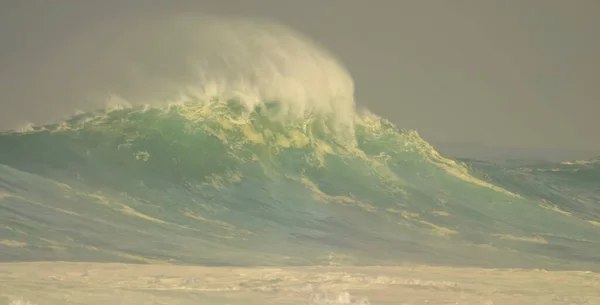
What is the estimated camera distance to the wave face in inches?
122

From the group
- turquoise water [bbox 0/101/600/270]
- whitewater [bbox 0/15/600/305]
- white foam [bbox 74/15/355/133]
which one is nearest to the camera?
whitewater [bbox 0/15/600/305]

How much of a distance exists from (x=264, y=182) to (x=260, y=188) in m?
0.05

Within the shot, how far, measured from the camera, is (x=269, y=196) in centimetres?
343

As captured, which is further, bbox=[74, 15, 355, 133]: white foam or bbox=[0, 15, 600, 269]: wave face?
bbox=[74, 15, 355, 133]: white foam

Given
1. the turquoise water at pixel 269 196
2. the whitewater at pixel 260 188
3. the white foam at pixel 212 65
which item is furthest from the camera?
the white foam at pixel 212 65

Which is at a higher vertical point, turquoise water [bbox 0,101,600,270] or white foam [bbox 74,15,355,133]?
white foam [bbox 74,15,355,133]

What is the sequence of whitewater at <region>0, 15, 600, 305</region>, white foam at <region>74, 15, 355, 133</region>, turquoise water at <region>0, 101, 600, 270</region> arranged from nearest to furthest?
whitewater at <region>0, 15, 600, 305</region> → turquoise water at <region>0, 101, 600, 270</region> → white foam at <region>74, 15, 355, 133</region>

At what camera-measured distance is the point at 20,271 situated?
8.66ft

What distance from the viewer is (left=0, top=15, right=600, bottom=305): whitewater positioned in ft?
9.61

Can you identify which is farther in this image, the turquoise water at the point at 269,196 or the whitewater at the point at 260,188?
the turquoise water at the point at 269,196

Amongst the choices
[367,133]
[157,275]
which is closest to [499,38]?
[367,133]

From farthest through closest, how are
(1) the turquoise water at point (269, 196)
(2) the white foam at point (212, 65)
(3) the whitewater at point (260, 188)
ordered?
(2) the white foam at point (212, 65)
(1) the turquoise water at point (269, 196)
(3) the whitewater at point (260, 188)

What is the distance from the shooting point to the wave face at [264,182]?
311 cm

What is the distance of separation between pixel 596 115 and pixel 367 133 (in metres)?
1.34
